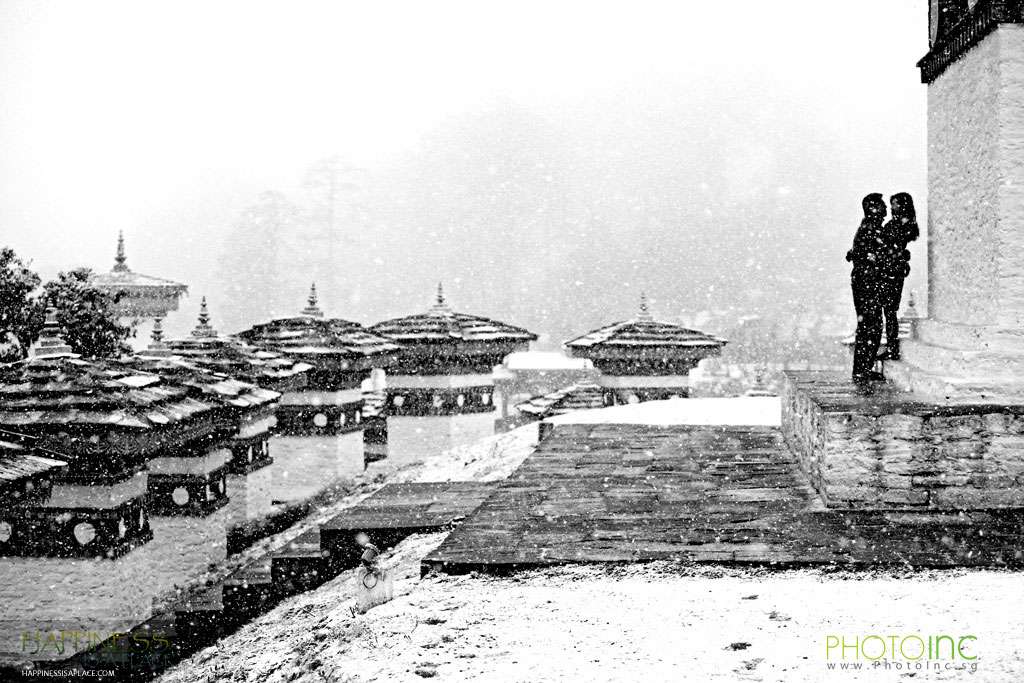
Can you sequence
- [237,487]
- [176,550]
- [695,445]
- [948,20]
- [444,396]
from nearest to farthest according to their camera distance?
[948,20] < [695,445] < [176,550] < [237,487] < [444,396]

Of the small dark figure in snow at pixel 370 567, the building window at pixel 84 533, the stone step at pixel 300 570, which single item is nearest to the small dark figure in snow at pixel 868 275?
the small dark figure in snow at pixel 370 567

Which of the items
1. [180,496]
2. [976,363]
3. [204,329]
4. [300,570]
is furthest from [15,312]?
[976,363]

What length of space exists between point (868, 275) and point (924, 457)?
165cm

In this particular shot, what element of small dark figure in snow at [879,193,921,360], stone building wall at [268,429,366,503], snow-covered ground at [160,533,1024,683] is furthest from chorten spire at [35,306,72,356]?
small dark figure in snow at [879,193,921,360]

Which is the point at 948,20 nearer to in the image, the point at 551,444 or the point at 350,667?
the point at 551,444

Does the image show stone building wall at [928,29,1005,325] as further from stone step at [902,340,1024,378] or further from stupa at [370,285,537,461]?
stupa at [370,285,537,461]

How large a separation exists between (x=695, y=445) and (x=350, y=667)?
4.08 meters

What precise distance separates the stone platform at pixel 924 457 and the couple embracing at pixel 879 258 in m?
1.32

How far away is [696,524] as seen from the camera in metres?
4.09

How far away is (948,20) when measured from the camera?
5465 mm

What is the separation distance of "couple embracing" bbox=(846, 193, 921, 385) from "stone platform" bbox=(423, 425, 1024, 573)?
45.6 inches

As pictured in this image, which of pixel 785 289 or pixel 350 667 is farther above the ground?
pixel 785 289

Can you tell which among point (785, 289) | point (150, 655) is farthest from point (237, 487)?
point (785, 289)

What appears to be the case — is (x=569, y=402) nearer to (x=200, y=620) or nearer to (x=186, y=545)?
(x=186, y=545)
